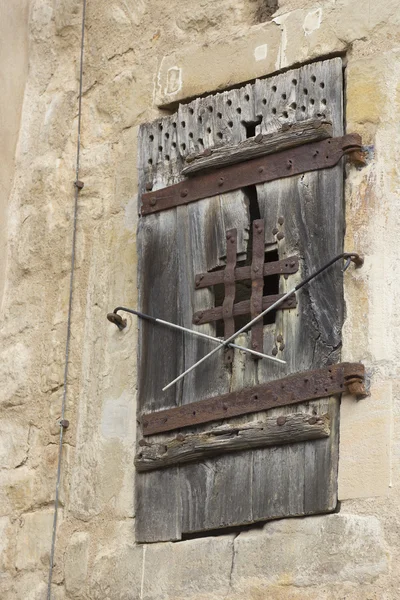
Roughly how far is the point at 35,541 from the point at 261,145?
1.90m

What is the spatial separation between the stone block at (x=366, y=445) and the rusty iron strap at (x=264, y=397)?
0.07 m

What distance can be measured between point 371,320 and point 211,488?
2.98ft

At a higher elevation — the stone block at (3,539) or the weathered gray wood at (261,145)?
the weathered gray wood at (261,145)

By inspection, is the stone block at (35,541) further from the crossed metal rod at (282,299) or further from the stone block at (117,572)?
the crossed metal rod at (282,299)

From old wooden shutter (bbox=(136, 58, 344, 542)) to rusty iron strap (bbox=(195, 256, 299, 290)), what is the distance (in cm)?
2

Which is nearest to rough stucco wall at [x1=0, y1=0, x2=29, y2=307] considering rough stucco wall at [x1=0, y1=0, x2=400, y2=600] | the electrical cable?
rough stucco wall at [x1=0, y1=0, x2=400, y2=600]

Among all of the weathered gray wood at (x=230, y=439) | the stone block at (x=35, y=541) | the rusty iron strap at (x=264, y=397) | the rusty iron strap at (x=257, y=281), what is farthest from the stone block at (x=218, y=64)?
the stone block at (x=35, y=541)

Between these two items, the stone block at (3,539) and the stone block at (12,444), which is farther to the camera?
the stone block at (12,444)

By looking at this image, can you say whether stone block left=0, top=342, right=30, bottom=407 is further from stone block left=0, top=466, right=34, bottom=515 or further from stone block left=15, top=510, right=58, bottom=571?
stone block left=15, top=510, right=58, bottom=571

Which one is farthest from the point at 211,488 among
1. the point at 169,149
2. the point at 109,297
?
the point at 169,149

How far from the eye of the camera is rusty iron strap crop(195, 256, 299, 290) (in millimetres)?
5754

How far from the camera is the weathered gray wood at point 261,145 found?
19.1 ft

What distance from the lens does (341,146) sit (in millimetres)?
5754

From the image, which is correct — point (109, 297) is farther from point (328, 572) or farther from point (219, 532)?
point (328, 572)
